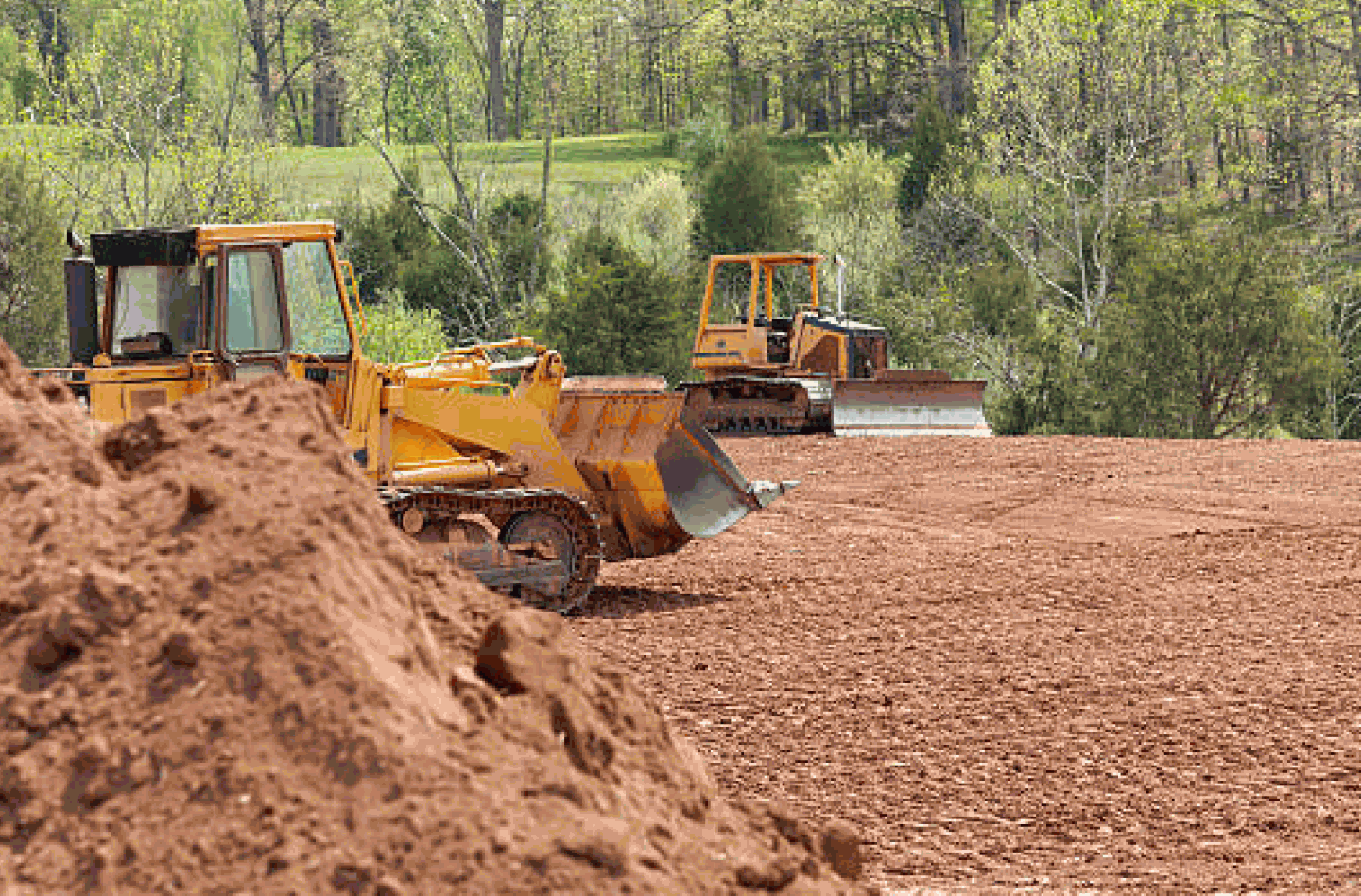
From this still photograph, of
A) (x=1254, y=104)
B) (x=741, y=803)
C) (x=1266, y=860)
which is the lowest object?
(x=1266, y=860)

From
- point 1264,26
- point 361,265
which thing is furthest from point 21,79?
point 1264,26

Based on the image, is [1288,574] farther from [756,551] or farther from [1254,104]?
[1254,104]

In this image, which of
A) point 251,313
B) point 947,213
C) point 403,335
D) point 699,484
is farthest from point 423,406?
point 947,213

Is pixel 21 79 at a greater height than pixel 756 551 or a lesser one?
greater

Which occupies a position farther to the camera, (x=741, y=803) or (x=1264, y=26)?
(x=1264, y=26)

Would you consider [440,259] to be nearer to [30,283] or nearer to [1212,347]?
[30,283]

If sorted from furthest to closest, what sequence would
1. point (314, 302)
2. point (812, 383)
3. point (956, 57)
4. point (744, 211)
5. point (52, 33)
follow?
point (52, 33)
point (956, 57)
point (744, 211)
point (812, 383)
point (314, 302)

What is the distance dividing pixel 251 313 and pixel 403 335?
62.2 feet

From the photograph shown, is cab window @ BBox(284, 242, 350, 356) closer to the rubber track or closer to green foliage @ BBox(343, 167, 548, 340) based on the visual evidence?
the rubber track

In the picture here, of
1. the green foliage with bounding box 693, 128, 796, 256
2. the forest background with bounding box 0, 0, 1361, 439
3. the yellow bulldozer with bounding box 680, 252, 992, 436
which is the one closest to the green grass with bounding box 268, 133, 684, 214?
the forest background with bounding box 0, 0, 1361, 439

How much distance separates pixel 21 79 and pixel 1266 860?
5834cm

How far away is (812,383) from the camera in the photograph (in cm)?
2441

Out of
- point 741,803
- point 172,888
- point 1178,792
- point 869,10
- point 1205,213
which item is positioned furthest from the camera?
point 869,10

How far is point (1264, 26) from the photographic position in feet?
149
